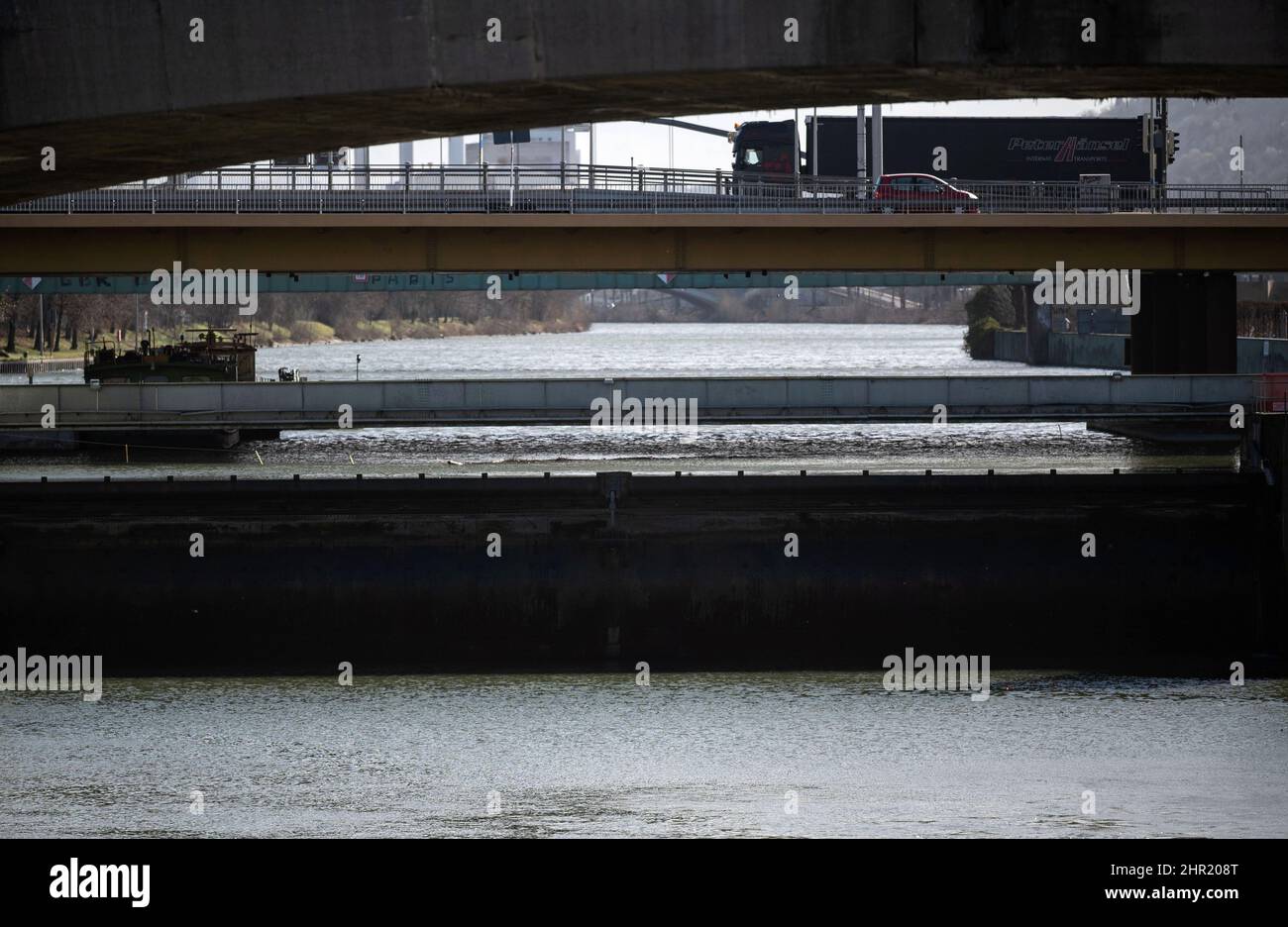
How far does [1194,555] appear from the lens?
35406mm

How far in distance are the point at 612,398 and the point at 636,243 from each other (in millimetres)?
5246

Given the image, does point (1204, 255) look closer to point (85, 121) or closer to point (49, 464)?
point (49, 464)

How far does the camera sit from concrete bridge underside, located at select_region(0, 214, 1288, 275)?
4431 centimetres

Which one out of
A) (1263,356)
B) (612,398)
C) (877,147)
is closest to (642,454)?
(612,398)

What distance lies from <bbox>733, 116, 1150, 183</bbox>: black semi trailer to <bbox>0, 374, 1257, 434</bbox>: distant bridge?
34.1 meters

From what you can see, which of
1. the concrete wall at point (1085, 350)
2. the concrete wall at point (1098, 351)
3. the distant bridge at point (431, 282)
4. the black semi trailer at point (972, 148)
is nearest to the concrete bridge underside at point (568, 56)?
the distant bridge at point (431, 282)

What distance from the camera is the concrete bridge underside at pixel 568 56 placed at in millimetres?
9867

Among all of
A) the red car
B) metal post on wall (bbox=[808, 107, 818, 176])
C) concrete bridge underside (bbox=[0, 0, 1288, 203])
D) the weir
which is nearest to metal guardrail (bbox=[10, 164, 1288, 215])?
the red car

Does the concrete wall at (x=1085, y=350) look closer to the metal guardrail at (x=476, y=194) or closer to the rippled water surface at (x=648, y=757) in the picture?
the metal guardrail at (x=476, y=194)

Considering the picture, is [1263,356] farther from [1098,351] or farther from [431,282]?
[431,282]

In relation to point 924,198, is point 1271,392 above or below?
below

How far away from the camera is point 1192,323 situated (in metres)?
53.9

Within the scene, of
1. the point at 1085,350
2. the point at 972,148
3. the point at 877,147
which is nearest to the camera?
the point at 877,147

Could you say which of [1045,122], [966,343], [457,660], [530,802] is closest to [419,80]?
[530,802]
